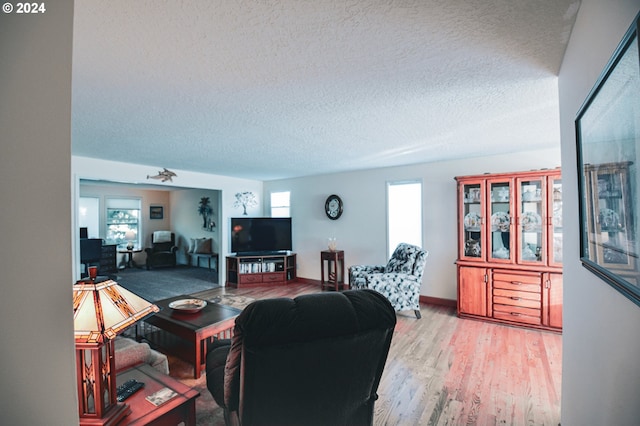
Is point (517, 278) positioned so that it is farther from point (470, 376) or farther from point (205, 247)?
point (205, 247)

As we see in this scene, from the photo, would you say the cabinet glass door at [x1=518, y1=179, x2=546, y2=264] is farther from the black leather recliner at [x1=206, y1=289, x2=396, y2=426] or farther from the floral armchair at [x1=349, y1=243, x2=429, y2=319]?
the black leather recliner at [x1=206, y1=289, x2=396, y2=426]

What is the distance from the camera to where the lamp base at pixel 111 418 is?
3.76 feet

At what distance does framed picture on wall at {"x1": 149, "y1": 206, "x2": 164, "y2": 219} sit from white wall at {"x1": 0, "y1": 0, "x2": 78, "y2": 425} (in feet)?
31.2

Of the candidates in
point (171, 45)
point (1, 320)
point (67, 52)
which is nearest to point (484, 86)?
point (171, 45)

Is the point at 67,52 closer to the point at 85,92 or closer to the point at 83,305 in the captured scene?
the point at 83,305

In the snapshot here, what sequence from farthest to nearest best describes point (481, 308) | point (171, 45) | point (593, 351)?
point (481, 308) < point (171, 45) < point (593, 351)

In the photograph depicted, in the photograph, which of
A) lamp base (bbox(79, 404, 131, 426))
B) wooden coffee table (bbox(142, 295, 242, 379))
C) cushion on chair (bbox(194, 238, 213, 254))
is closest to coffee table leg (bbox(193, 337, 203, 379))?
wooden coffee table (bbox(142, 295, 242, 379))

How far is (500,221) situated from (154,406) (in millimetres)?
4102

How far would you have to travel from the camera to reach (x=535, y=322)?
3.53 m

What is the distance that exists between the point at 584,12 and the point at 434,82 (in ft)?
2.62

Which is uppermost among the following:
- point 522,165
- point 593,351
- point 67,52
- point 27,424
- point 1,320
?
point 522,165

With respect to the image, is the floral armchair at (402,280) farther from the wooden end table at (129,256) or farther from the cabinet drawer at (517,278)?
the wooden end table at (129,256)

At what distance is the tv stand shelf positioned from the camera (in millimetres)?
5934

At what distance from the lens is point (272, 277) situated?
611 cm
